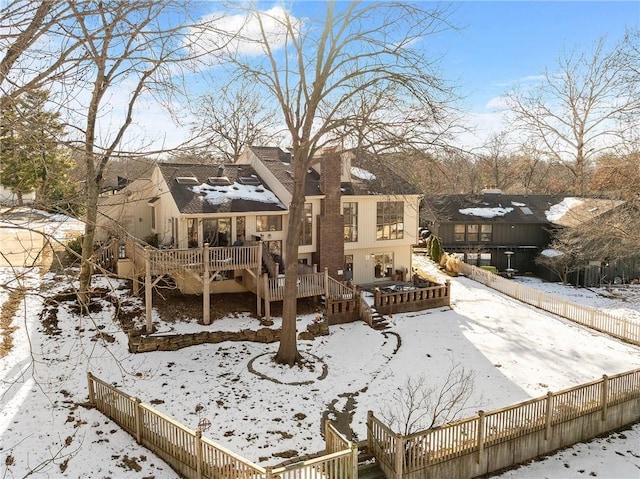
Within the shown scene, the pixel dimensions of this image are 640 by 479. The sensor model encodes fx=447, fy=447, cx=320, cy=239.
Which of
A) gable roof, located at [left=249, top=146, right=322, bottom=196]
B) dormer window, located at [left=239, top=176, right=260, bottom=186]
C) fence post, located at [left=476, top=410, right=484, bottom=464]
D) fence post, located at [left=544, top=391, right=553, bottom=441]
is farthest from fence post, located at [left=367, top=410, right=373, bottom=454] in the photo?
dormer window, located at [left=239, top=176, right=260, bottom=186]

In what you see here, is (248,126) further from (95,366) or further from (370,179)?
(95,366)

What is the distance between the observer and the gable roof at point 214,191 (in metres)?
18.6

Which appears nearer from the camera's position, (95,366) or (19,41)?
(19,41)

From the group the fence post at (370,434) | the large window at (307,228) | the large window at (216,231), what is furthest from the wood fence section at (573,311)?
the large window at (216,231)

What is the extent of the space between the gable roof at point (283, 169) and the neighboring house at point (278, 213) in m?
0.05

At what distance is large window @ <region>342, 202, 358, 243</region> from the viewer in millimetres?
22188

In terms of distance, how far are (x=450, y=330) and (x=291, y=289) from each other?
7484 millimetres

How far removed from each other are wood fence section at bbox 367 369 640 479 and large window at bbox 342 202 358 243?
12.6 meters

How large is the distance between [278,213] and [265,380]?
811 centimetres

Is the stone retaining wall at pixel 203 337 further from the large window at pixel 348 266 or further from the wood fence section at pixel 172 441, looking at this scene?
the large window at pixel 348 266

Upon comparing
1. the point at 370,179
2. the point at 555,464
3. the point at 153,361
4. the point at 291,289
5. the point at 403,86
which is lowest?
the point at 555,464

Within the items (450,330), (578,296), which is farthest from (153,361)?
(578,296)

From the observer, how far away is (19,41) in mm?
4926

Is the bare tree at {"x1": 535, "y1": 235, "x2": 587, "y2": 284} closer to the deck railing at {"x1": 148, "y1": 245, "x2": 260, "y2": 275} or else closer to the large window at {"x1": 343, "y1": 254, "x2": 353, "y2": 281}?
the large window at {"x1": 343, "y1": 254, "x2": 353, "y2": 281}
